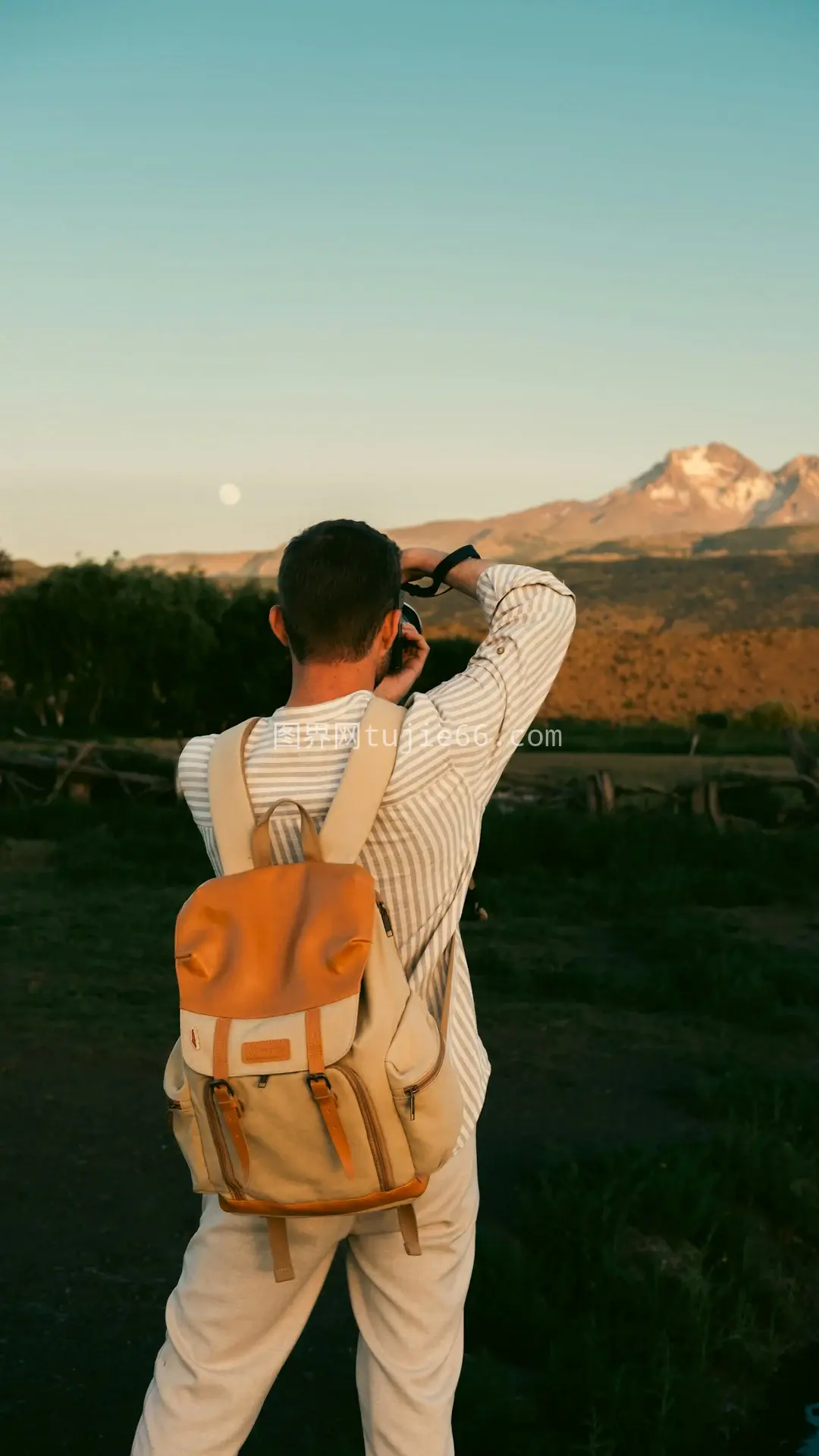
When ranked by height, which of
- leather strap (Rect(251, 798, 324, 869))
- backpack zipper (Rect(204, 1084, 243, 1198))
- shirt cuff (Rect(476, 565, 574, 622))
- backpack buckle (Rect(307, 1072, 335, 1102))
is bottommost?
backpack zipper (Rect(204, 1084, 243, 1198))

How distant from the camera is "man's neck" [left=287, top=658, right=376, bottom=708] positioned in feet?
6.54

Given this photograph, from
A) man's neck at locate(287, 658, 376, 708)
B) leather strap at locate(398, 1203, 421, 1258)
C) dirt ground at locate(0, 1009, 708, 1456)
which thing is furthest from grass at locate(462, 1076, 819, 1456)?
man's neck at locate(287, 658, 376, 708)

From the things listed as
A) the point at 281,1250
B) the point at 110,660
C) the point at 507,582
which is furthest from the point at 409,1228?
the point at 110,660

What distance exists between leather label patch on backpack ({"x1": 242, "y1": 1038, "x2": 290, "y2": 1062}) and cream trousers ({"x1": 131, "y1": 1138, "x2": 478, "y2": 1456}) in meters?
0.33

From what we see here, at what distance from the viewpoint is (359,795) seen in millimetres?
1887

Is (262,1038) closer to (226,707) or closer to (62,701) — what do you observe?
(226,707)

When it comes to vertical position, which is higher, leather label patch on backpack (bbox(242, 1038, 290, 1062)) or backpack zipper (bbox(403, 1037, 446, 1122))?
leather label patch on backpack (bbox(242, 1038, 290, 1062))

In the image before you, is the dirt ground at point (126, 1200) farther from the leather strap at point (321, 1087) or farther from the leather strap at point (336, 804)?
the leather strap at point (336, 804)

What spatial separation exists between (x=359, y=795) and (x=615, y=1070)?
494 centimetres

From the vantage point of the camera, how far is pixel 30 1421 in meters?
3.33

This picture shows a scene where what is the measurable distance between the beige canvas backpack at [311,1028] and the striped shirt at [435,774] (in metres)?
0.06

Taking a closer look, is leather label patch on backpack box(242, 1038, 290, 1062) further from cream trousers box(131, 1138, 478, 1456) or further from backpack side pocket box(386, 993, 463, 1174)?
cream trousers box(131, 1138, 478, 1456)

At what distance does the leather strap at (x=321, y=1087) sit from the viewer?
180cm

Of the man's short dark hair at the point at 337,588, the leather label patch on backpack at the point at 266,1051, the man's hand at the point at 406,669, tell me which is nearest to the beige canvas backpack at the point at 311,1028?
the leather label patch on backpack at the point at 266,1051
